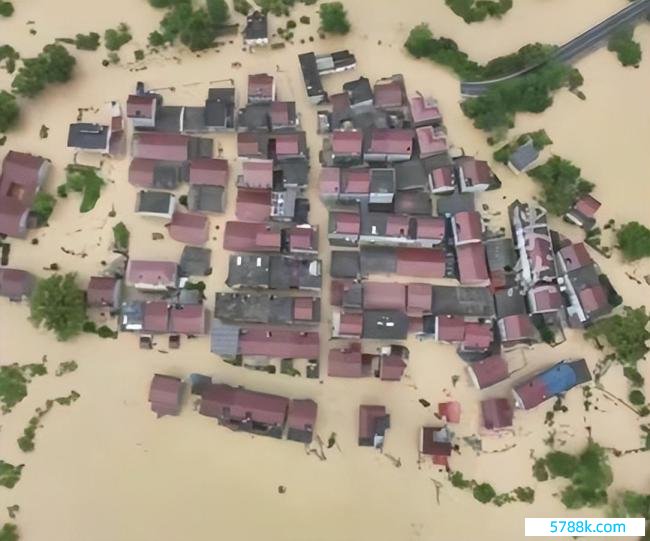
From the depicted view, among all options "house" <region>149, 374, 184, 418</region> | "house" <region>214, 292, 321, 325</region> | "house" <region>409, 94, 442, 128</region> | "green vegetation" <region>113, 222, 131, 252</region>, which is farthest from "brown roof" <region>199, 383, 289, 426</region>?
"house" <region>409, 94, 442, 128</region>

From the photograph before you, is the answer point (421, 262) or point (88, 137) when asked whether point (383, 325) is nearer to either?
point (421, 262)

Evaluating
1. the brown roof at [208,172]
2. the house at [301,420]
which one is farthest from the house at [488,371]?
the brown roof at [208,172]

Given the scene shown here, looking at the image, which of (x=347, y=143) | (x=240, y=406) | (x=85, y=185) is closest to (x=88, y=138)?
(x=85, y=185)

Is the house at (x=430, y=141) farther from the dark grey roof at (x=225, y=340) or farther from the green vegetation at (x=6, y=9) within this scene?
the green vegetation at (x=6, y=9)

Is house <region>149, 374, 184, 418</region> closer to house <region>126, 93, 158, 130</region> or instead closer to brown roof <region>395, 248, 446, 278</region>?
brown roof <region>395, 248, 446, 278</region>

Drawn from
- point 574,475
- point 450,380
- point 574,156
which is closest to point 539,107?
point 574,156

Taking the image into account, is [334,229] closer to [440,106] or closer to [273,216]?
[273,216]
